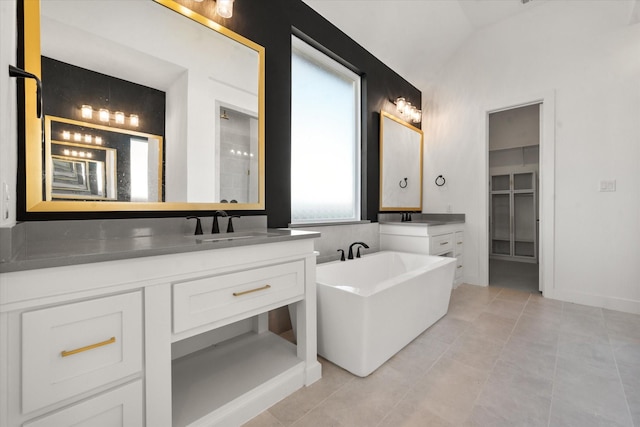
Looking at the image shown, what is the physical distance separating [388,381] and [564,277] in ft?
8.64

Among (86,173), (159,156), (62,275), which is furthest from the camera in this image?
(159,156)

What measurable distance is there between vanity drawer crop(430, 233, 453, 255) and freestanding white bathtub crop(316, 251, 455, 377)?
74 cm

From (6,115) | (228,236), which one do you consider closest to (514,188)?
(228,236)

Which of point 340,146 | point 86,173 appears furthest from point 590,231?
point 86,173

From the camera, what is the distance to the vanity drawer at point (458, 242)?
11.3 feet

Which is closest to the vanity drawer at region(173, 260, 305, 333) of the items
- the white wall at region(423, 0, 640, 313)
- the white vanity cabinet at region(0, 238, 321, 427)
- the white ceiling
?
the white vanity cabinet at region(0, 238, 321, 427)

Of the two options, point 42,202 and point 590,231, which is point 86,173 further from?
point 590,231

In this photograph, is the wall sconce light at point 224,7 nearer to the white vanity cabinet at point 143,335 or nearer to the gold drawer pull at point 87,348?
the white vanity cabinet at point 143,335

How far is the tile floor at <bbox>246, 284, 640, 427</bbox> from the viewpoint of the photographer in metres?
1.31

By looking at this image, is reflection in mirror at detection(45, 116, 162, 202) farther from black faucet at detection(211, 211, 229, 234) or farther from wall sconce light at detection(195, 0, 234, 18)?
wall sconce light at detection(195, 0, 234, 18)

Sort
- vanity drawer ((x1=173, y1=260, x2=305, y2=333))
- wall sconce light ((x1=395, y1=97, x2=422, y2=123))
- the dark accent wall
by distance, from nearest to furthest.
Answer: vanity drawer ((x1=173, y1=260, x2=305, y2=333))
the dark accent wall
wall sconce light ((x1=395, y1=97, x2=422, y2=123))

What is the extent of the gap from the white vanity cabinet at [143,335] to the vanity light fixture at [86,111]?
2.87 ft

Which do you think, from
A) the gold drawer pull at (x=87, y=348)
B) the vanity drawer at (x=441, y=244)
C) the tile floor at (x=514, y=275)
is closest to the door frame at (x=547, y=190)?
the tile floor at (x=514, y=275)

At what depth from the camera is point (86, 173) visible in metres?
1.33
